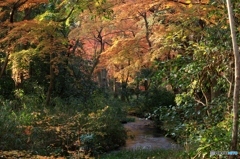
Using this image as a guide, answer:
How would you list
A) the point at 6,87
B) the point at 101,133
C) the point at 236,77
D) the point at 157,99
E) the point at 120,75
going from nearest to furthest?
the point at 236,77 < the point at 101,133 < the point at 6,87 < the point at 157,99 < the point at 120,75

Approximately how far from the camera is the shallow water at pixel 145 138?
8.74m

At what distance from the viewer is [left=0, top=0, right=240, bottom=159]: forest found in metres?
3.77

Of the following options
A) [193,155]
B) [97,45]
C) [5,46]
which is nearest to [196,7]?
[193,155]

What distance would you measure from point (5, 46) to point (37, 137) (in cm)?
356

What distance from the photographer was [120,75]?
14.7m

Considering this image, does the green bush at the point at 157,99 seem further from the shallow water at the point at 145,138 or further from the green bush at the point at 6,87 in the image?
the green bush at the point at 6,87

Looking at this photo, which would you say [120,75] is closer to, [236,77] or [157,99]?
[157,99]

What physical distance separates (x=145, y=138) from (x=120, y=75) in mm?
5041

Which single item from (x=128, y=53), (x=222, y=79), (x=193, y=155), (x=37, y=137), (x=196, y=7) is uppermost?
(x=196, y=7)

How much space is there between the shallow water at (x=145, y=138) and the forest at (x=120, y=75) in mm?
416

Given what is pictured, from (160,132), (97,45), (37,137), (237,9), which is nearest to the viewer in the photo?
(237,9)

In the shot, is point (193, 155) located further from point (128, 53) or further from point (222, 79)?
point (128, 53)

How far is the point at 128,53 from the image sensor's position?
39.7 ft

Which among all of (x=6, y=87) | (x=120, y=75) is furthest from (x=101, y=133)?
(x=120, y=75)
